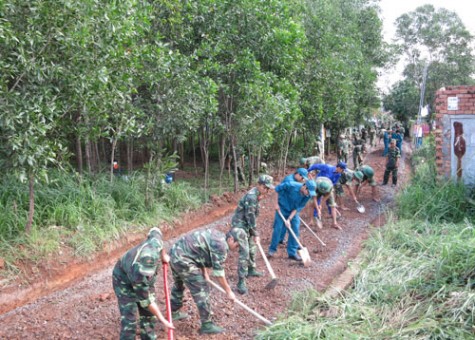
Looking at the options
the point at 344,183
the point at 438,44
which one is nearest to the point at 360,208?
the point at 344,183

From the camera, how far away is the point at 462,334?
3904 millimetres

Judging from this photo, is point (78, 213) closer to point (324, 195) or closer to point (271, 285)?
point (271, 285)

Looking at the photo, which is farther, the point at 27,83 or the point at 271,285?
the point at 27,83

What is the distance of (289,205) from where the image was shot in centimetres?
711

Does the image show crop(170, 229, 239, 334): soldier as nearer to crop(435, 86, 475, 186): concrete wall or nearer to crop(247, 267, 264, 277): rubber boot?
crop(247, 267, 264, 277): rubber boot

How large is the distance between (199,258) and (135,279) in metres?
0.92

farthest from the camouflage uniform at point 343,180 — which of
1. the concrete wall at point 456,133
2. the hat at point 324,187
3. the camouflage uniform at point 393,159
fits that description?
the camouflage uniform at point 393,159

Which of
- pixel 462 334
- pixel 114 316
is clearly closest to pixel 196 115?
pixel 114 316

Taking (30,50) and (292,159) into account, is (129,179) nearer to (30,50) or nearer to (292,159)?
(30,50)

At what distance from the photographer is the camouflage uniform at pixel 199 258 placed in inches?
177

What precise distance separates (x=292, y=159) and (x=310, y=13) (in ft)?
21.9

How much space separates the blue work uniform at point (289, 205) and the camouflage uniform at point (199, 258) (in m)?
2.58

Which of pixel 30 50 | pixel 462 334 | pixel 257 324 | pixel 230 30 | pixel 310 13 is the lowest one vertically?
pixel 257 324

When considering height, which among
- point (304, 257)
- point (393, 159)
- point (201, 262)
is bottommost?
point (304, 257)
